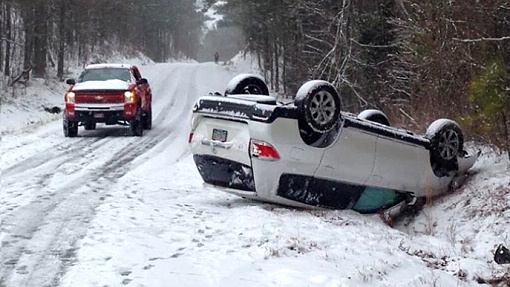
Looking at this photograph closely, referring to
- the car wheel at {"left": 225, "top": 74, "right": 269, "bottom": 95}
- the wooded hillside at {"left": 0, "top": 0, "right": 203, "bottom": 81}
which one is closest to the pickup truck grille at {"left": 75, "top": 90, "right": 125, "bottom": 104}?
the car wheel at {"left": 225, "top": 74, "right": 269, "bottom": 95}

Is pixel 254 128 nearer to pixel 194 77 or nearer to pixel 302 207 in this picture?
pixel 302 207

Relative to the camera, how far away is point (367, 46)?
2158 cm

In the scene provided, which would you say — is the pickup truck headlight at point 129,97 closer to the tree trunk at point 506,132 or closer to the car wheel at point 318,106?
the car wheel at point 318,106

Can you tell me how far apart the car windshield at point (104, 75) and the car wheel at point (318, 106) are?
10.1m

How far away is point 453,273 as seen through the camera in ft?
20.6

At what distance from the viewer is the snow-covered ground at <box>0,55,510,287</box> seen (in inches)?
223

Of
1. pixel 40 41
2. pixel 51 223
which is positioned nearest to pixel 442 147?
pixel 51 223

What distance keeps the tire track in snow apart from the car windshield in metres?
4.34

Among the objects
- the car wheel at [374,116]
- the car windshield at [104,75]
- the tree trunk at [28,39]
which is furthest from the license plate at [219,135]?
the tree trunk at [28,39]

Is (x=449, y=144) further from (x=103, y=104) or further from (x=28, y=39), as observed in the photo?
(x=28, y=39)

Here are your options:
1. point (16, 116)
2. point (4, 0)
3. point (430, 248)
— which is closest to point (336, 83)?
point (430, 248)

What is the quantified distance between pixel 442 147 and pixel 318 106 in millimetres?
2317

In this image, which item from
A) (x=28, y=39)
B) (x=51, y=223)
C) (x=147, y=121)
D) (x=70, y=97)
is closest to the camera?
(x=51, y=223)

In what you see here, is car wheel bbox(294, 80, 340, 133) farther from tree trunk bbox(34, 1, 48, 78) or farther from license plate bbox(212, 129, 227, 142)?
tree trunk bbox(34, 1, 48, 78)
